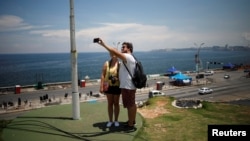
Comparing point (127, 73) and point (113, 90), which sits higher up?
point (127, 73)

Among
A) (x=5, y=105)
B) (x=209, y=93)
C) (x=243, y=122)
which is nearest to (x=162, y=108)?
(x=243, y=122)

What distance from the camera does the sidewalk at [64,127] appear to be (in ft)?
16.1

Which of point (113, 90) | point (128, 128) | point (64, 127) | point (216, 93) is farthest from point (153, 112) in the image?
point (216, 93)

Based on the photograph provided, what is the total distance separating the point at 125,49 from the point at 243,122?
4.65 m

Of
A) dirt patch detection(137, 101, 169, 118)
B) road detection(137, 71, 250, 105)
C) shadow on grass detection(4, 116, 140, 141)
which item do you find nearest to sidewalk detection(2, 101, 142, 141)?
shadow on grass detection(4, 116, 140, 141)

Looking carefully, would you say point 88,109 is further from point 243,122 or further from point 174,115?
point 243,122

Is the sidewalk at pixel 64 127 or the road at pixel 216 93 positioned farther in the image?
the road at pixel 216 93

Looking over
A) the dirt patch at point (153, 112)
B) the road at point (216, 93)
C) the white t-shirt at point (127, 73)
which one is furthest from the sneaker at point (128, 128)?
the road at point (216, 93)

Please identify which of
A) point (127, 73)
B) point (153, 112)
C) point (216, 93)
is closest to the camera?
point (127, 73)

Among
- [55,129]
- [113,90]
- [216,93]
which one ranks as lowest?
[216,93]

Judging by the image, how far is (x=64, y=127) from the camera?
5.60m

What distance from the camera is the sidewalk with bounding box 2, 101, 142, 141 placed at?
4906mm

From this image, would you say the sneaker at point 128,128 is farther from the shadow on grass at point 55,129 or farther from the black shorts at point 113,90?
the black shorts at point 113,90

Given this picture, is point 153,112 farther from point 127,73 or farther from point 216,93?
point 216,93
